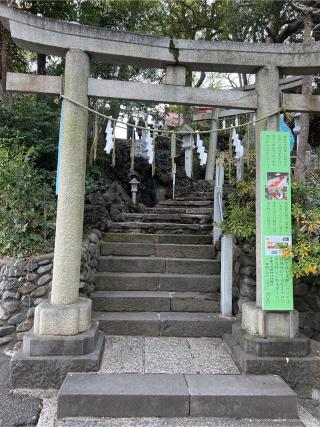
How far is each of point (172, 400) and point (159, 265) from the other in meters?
3.02

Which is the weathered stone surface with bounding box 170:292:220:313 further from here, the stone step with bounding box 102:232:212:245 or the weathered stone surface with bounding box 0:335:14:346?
the weathered stone surface with bounding box 0:335:14:346

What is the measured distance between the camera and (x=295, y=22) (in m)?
12.2

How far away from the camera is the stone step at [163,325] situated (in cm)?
470

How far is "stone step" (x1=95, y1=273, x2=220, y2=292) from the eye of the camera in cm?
557

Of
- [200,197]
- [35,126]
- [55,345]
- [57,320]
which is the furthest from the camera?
[200,197]

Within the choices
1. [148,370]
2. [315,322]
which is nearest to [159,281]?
[148,370]

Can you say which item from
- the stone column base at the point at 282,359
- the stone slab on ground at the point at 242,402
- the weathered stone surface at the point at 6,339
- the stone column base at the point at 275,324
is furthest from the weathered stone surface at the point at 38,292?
the stone column base at the point at 275,324

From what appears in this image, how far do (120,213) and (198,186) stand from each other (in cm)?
477

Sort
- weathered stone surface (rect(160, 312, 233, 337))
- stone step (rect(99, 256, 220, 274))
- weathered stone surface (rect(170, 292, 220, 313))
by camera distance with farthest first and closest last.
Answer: stone step (rect(99, 256, 220, 274))
weathered stone surface (rect(170, 292, 220, 313))
weathered stone surface (rect(160, 312, 233, 337))

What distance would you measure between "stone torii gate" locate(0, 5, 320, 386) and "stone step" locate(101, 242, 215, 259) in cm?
235

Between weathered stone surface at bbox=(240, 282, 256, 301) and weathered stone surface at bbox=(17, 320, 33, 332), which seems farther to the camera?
weathered stone surface at bbox=(240, 282, 256, 301)

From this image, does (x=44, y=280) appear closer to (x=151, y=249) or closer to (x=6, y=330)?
(x=6, y=330)

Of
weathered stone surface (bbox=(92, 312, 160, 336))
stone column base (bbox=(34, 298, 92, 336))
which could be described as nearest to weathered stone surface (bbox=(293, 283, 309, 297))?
weathered stone surface (bbox=(92, 312, 160, 336))

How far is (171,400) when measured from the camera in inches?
124
